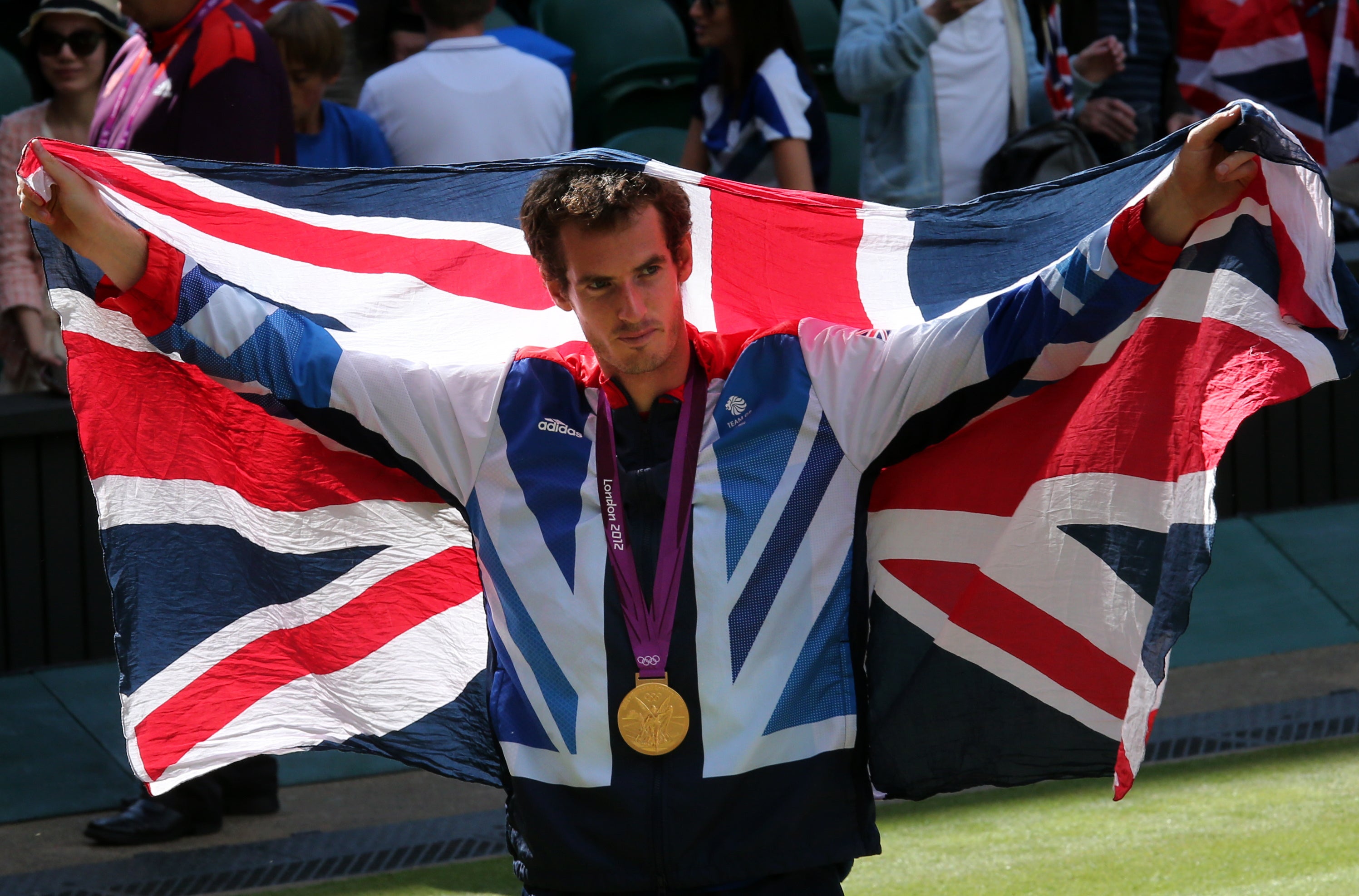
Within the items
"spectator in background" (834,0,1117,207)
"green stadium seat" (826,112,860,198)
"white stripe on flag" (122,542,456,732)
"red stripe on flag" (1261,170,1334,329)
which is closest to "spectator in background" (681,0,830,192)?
"spectator in background" (834,0,1117,207)

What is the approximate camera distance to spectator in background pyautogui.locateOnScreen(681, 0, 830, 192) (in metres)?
5.54

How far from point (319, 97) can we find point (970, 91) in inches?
93.7

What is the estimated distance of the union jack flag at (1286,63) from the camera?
6902 millimetres

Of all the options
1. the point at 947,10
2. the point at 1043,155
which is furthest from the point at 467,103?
the point at 1043,155

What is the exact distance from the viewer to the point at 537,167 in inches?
113

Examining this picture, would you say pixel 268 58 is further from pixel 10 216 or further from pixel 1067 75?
pixel 1067 75

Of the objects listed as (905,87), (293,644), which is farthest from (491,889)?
(905,87)

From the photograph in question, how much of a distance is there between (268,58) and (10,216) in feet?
6.20

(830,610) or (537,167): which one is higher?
(537,167)

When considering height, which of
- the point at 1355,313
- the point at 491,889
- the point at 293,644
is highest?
the point at 1355,313

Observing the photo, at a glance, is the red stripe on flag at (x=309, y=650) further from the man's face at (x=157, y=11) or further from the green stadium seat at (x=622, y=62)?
the green stadium seat at (x=622, y=62)

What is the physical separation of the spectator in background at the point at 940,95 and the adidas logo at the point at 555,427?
3560 mm

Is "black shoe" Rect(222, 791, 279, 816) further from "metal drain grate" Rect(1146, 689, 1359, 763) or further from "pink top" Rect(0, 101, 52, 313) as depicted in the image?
"metal drain grate" Rect(1146, 689, 1359, 763)

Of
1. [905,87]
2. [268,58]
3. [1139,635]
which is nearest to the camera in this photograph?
[1139,635]
